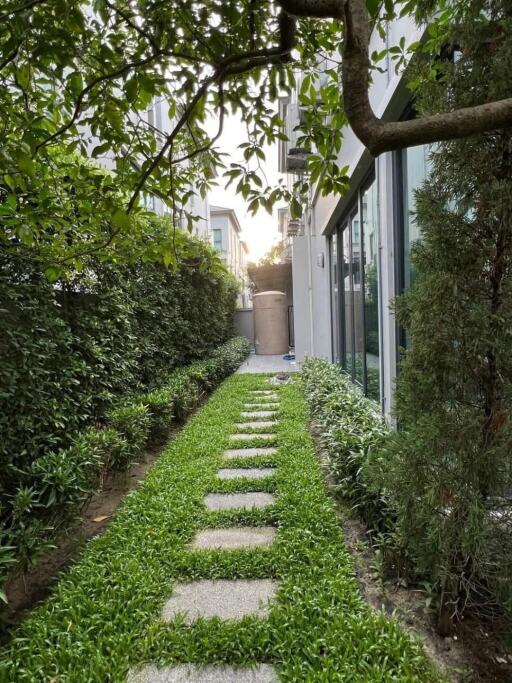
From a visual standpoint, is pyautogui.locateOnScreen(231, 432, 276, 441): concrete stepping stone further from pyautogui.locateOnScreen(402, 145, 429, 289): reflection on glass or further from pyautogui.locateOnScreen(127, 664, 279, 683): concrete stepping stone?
pyautogui.locateOnScreen(127, 664, 279, 683): concrete stepping stone

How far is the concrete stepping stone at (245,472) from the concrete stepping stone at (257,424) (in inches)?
54.8

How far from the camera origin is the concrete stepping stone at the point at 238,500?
10.0 ft

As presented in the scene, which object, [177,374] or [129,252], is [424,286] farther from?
[177,374]

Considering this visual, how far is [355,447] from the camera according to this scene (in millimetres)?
3064

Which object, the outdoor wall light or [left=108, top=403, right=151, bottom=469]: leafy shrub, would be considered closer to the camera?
[left=108, top=403, right=151, bottom=469]: leafy shrub

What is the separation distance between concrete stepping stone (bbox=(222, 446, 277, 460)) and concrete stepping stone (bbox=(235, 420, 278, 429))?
0.79m

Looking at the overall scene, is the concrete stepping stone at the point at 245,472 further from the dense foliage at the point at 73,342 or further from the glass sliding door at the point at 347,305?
the glass sliding door at the point at 347,305

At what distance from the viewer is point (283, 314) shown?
14.8 m

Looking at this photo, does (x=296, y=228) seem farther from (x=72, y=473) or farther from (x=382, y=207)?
(x=72, y=473)

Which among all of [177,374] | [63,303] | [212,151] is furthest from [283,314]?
[212,151]

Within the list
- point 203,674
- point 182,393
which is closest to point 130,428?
point 182,393

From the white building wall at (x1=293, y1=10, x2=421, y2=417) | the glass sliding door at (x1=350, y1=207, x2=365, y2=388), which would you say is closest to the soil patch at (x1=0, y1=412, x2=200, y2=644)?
the white building wall at (x1=293, y1=10, x2=421, y2=417)

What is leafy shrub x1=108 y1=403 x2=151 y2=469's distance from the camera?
361 cm

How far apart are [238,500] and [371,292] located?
2744 mm
